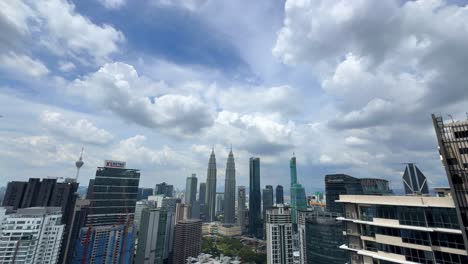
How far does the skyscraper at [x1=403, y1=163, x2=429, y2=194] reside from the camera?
3850 cm

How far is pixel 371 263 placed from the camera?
112 feet

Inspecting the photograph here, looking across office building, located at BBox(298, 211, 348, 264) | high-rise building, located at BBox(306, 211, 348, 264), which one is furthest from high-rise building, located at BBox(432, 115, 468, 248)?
high-rise building, located at BBox(306, 211, 348, 264)

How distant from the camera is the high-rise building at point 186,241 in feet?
510

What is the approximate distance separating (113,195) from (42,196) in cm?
3566

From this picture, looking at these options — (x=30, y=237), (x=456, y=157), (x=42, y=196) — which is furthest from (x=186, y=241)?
(x=456, y=157)

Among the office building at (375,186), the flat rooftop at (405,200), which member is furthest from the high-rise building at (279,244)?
the office building at (375,186)

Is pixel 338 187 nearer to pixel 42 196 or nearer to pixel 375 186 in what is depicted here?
pixel 375 186

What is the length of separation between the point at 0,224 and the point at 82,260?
45.8 metres

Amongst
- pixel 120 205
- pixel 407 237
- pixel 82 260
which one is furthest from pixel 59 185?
pixel 407 237

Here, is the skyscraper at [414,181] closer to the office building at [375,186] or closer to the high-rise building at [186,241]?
the office building at [375,186]

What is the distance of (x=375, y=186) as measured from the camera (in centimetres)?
15100

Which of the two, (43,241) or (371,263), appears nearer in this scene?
(371,263)

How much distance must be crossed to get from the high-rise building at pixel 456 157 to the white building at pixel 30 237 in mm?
115018

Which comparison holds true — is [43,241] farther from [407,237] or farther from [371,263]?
[407,237]
